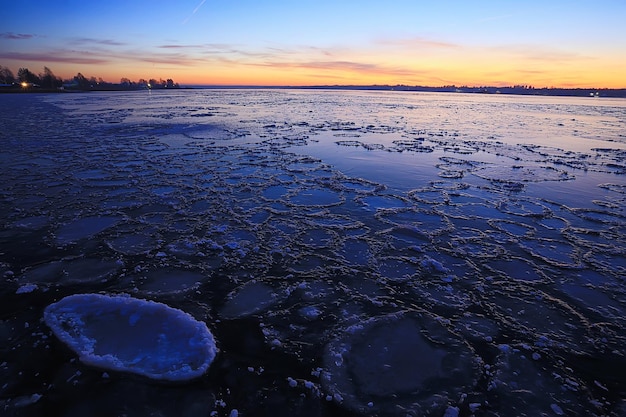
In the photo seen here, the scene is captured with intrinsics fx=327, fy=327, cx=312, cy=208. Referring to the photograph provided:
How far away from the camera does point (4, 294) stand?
3029mm

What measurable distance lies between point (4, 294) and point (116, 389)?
188 centimetres

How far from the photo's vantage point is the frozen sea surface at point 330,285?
7.07 ft

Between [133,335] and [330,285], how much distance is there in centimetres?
179

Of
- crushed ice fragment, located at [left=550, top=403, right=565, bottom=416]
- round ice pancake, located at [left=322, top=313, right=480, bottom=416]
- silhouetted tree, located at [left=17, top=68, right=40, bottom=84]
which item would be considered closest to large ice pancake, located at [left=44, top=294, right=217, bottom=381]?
round ice pancake, located at [left=322, top=313, right=480, bottom=416]

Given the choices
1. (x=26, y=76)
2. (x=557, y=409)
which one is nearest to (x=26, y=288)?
(x=557, y=409)

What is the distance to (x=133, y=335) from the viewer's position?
8.39 ft

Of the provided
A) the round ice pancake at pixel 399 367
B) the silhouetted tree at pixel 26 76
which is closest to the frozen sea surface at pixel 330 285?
the round ice pancake at pixel 399 367

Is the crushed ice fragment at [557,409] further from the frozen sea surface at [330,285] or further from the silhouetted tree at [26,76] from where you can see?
the silhouetted tree at [26,76]

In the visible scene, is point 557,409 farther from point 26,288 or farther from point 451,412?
point 26,288

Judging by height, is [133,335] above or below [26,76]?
below

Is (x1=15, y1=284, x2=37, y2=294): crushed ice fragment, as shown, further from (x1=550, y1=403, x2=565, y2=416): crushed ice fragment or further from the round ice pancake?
(x1=550, y1=403, x2=565, y2=416): crushed ice fragment

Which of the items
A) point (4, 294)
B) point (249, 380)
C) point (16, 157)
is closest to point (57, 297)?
point (4, 294)

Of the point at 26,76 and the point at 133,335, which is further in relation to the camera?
the point at 26,76

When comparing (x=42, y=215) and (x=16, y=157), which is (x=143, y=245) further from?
(x=16, y=157)
